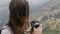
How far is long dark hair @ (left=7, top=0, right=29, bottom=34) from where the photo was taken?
4.38 ft

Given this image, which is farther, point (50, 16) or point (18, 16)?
point (50, 16)

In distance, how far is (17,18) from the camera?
4.47 ft

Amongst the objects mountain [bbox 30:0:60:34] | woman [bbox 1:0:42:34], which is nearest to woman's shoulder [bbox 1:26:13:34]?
woman [bbox 1:0:42:34]

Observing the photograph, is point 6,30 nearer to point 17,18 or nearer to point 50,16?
point 17,18

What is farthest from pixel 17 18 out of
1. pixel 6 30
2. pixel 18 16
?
pixel 6 30

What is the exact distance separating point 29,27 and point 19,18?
0.14m

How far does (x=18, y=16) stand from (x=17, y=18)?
0.02 meters

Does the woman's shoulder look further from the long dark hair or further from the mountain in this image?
the mountain

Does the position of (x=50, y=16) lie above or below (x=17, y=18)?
below

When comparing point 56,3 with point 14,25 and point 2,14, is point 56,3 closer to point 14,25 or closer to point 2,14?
point 2,14

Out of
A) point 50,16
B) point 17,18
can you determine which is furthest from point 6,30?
point 50,16

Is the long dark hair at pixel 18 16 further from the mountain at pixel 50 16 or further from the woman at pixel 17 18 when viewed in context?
the mountain at pixel 50 16

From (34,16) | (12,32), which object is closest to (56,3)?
(34,16)

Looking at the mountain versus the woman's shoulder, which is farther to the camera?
the mountain
